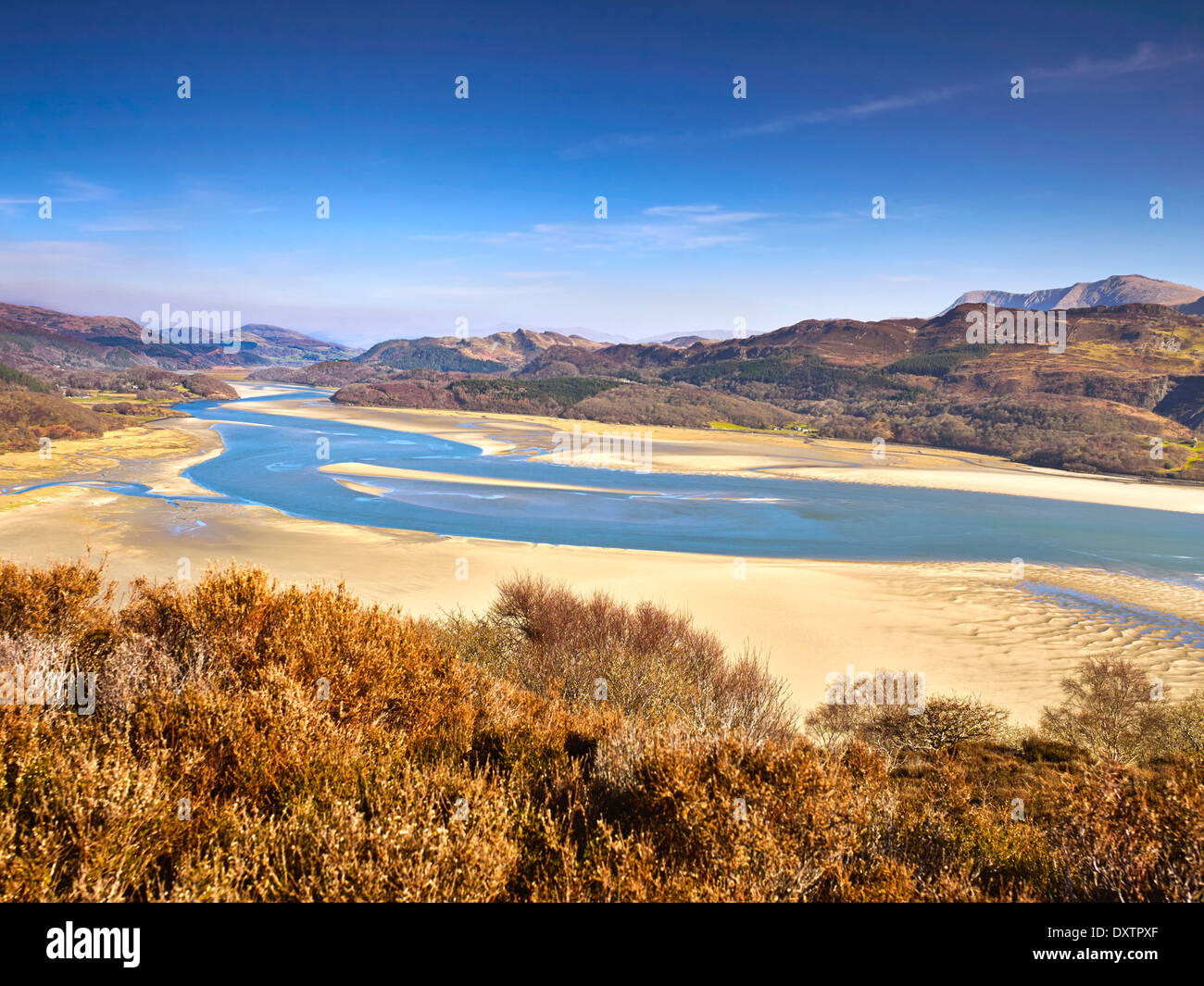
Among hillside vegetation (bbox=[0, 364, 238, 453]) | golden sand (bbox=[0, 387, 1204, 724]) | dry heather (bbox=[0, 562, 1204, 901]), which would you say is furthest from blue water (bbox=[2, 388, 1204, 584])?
dry heather (bbox=[0, 562, 1204, 901])

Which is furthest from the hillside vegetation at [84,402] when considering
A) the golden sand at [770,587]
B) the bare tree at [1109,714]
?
the bare tree at [1109,714]

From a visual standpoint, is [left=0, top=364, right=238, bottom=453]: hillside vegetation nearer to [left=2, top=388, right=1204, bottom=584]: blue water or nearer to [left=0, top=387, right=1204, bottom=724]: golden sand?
[left=2, top=388, right=1204, bottom=584]: blue water

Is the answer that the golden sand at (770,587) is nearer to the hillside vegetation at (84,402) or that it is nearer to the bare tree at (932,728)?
the bare tree at (932,728)

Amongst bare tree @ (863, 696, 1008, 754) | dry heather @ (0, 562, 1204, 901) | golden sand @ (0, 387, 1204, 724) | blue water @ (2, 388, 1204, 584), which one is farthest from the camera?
blue water @ (2, 388, 1204, 584)

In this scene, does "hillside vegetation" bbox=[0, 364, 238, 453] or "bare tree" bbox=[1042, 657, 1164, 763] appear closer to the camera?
"bare tree" bbox=[1042, 657, 1164, 763]

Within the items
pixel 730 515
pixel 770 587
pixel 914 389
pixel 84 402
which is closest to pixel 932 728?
pixel 770 587

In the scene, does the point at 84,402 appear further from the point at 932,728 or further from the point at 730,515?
the point at 932,728
